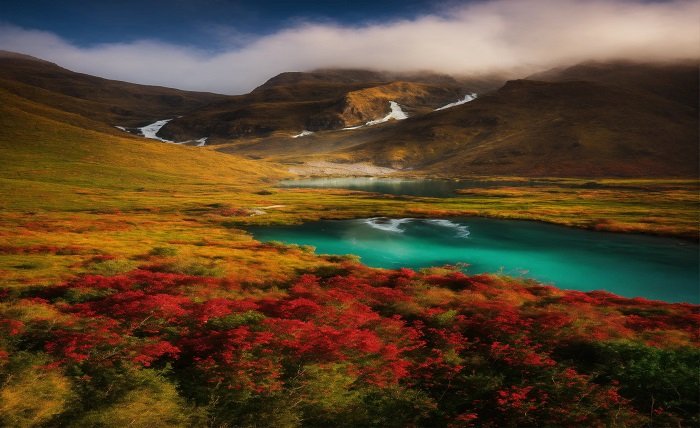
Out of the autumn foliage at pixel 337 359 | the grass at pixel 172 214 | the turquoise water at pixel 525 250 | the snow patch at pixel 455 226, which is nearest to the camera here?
the autumn foliage at pixel 337 359

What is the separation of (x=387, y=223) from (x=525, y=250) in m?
34.5

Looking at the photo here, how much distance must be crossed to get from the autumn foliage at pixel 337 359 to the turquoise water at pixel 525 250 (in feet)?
85.5

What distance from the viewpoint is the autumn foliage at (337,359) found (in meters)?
22.0

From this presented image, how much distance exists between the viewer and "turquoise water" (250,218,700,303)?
60.9 meters

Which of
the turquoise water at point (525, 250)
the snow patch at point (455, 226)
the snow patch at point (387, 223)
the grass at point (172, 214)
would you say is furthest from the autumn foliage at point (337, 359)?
the snow patch at point (387, 223)

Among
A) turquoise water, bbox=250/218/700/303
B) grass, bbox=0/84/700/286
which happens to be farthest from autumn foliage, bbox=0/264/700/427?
turquoise water, bbox=250/218/700/303

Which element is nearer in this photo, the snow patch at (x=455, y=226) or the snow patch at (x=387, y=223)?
the snow patch at (x=455, y=226)

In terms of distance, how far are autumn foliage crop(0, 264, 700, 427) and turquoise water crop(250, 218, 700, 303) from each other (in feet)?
85.5

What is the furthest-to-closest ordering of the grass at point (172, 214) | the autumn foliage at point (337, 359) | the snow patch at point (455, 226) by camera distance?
1. the snow patch at point (455, 226)
2. the grass at point (172, 214)
3. the autumn foliage at point (337, 359)

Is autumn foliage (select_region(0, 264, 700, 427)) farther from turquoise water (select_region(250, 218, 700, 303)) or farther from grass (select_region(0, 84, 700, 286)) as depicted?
turquoise water (select_region(250, 218, 700, 303))

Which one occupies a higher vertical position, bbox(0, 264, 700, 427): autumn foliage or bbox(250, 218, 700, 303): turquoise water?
bbox(0, 264, 700, 427): autumn foliage

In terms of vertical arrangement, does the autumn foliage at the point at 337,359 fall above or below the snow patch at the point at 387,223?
above

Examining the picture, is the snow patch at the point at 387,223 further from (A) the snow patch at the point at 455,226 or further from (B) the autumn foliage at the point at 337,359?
(B) the autumn foliage at the point at 337,359

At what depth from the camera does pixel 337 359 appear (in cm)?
2628
